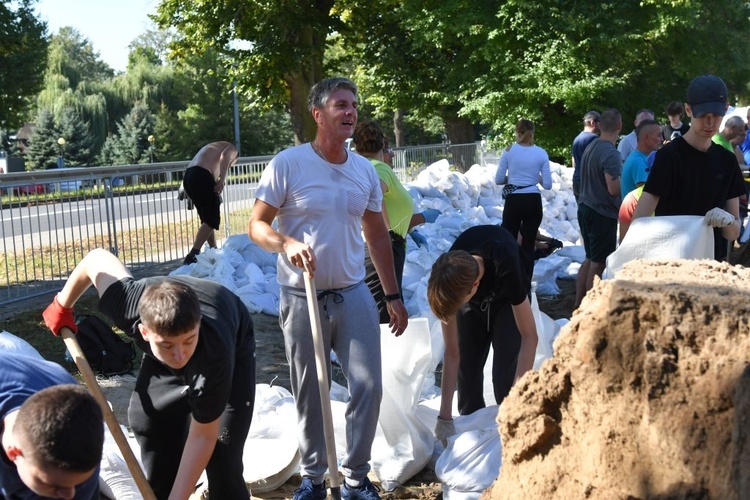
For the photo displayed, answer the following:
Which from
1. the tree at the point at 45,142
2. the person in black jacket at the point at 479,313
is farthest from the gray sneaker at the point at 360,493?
the tree at the point at 45,142

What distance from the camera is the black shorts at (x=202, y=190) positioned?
901cm

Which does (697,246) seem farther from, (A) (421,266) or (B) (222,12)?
(B) (222,12)

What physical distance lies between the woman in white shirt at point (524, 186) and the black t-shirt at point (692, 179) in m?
4.05

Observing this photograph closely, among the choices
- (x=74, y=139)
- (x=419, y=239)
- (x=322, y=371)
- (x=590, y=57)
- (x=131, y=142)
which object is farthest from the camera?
(x=131, y=142)

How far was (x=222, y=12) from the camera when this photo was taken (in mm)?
21438

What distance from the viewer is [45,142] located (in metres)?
49.0

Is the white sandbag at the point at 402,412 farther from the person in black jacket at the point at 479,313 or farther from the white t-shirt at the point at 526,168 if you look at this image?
the white t-shirt at the point at 526,168

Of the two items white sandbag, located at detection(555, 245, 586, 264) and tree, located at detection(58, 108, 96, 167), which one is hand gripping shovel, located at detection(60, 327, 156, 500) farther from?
tree, located at detection(58, 108, 96, 167)

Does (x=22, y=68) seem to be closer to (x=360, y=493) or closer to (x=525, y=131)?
(x=525, y=131)

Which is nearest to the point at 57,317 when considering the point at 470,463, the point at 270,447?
the point at 270,447

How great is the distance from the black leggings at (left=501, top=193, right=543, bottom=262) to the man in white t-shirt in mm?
5000

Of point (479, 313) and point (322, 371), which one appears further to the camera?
point (479, 313)

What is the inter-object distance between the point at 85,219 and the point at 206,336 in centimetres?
639

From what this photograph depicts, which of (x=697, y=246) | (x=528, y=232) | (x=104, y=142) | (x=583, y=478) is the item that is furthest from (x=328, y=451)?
(x=104, y=142)
